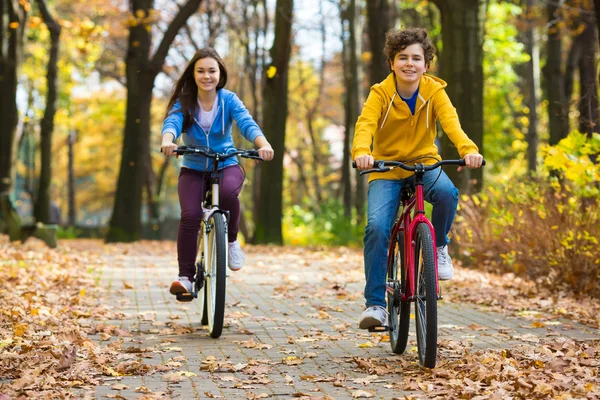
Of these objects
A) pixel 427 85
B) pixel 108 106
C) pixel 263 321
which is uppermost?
pixel 108 106

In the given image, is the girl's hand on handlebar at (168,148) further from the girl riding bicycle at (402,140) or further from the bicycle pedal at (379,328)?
the bicycle pedal at (379,328)

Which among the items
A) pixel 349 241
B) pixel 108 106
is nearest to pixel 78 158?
pixel 108 106

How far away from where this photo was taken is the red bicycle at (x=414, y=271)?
5.29 metres

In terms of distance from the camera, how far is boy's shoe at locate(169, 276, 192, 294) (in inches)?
280

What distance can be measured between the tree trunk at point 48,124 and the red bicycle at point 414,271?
1820 centimetres

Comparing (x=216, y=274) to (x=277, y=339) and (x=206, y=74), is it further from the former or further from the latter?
(x=206, y=74)

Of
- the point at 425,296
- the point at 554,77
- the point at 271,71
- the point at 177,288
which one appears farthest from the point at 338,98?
the point at 425,296

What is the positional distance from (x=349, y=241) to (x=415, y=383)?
16.6 m

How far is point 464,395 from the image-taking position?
471 centimetres

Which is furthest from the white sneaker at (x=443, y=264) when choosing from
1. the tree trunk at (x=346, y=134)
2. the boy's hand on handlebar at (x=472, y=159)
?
the tree trunk at (x=346, y=134)

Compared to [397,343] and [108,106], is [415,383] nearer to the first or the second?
[397,343]

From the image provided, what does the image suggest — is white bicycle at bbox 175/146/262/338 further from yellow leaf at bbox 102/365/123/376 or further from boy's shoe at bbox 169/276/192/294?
yellow leaf at bbox 102/365/123/376

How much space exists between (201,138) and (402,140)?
A: 6.20 ft

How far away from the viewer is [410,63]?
586cm
